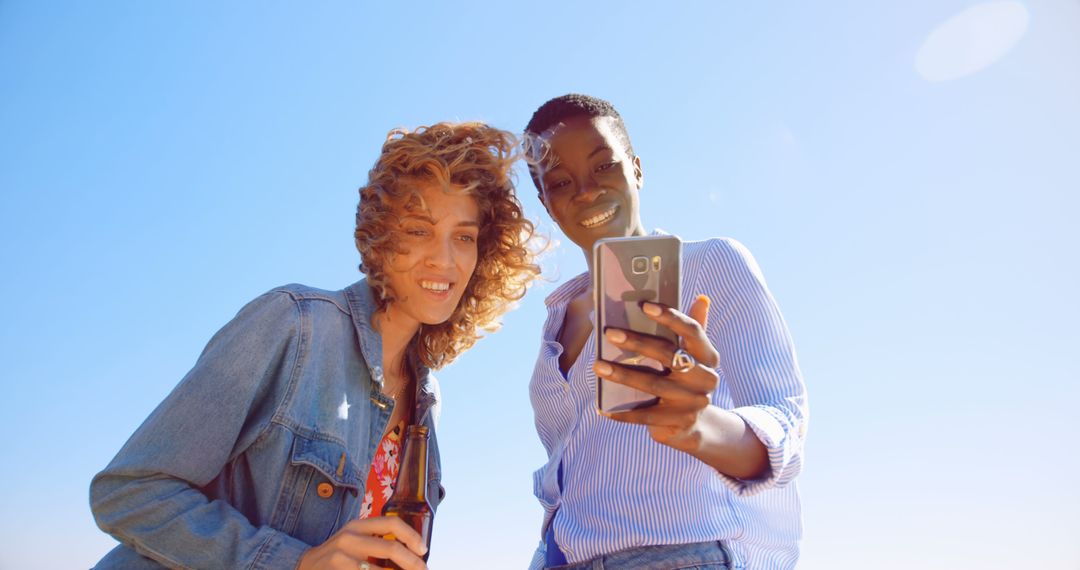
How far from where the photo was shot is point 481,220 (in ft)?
14.8

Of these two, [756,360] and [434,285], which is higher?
[434,285]

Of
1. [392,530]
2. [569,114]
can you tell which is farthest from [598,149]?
[392,530]

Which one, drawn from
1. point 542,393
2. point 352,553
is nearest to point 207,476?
point 352,553

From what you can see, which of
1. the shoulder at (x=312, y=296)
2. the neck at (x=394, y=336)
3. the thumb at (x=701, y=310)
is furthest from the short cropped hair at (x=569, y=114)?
the thumb at (x=701, y=310)

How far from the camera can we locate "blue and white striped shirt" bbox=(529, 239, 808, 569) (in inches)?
108

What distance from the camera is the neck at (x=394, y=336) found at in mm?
4059

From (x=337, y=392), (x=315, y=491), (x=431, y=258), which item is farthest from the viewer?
(x=431, y=258)

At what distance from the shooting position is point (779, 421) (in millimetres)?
2461

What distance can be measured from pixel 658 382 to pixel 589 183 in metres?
2.25

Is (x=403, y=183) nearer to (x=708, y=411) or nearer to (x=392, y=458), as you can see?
(x=392, y=458)

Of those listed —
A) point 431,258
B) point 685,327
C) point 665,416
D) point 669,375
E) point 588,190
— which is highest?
point 588,190

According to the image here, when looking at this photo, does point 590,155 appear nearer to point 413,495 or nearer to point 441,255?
point 441,255

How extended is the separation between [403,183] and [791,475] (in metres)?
2.67

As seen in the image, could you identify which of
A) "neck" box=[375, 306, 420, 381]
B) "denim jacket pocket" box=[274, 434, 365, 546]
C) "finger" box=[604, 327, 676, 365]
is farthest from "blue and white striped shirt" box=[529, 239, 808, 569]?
"neck" box=[375, 306, 420, 381]
